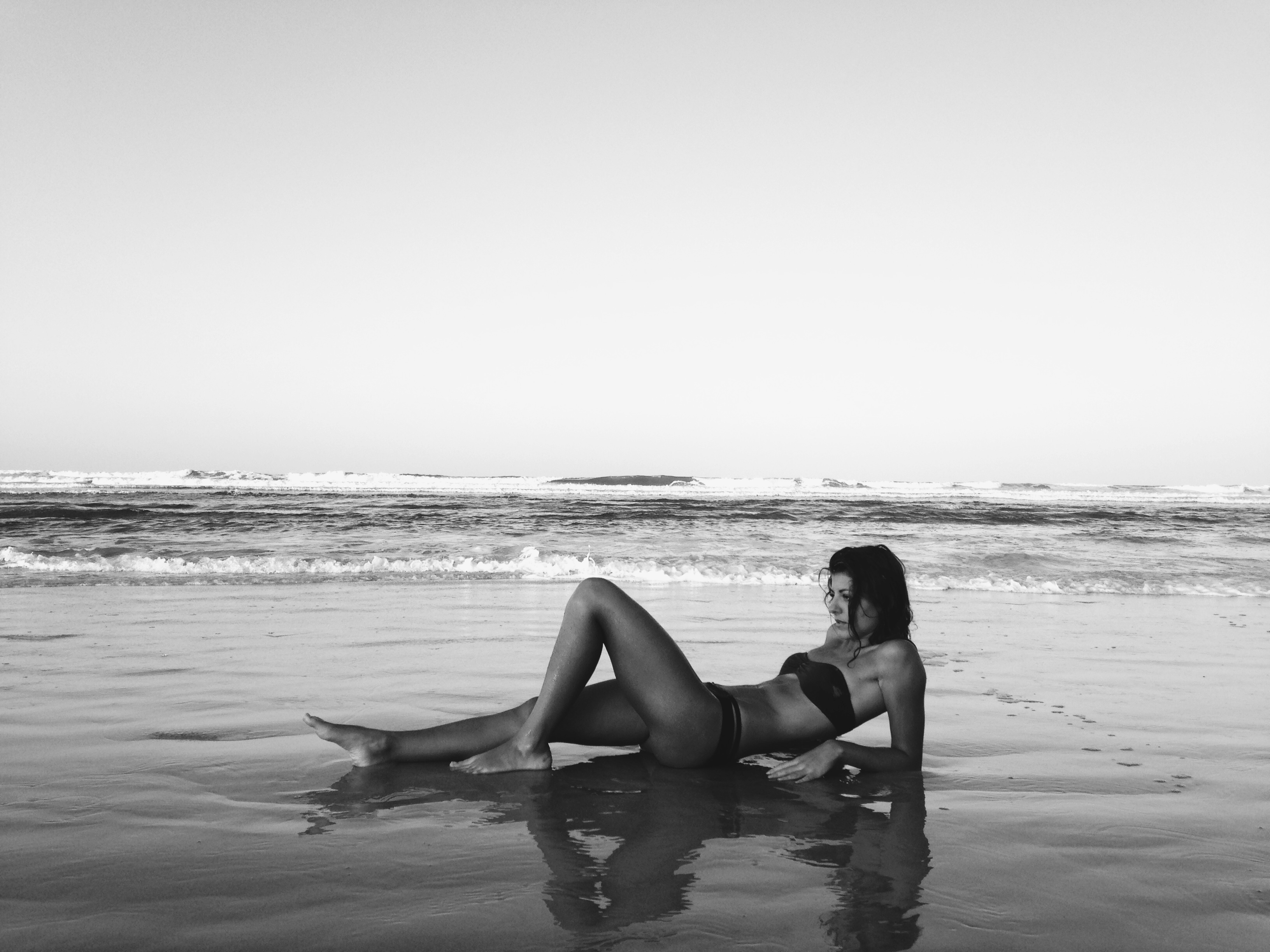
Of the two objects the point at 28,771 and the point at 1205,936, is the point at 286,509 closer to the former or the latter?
the point at 28,771

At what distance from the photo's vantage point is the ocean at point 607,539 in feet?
36.4

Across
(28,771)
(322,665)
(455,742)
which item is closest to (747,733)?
(455,742)

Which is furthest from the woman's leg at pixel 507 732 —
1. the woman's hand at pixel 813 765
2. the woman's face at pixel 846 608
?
the woman's face at pixel 846 608

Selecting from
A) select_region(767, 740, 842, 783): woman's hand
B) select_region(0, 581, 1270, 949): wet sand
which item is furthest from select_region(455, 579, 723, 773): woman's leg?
select_region(767, 740, 842, 783): woman's hand

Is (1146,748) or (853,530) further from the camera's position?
(853,530)

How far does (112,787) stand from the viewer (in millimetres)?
3082

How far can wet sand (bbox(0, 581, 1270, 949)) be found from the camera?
2.10m

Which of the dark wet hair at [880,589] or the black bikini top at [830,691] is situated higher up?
the dark wet hair at [880,589]

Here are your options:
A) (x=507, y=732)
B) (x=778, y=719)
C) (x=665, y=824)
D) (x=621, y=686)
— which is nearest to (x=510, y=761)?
(x=507, y=732)

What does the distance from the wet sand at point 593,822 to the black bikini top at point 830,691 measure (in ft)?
0.80

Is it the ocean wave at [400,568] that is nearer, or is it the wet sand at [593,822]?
the wet sand at [593,822]

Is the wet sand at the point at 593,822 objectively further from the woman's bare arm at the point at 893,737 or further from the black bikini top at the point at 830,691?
the black bikini top at the point at 830,691

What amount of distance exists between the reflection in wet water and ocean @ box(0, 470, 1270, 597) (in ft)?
24.3

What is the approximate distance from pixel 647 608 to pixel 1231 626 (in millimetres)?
5102
